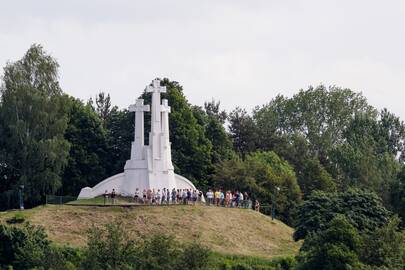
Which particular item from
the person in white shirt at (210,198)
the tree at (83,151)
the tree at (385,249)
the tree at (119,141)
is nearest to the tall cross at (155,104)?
the person in white shirt at (210,198)

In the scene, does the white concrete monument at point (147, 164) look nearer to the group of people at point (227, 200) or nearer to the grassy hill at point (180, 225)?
the group of people at point (227, 200)

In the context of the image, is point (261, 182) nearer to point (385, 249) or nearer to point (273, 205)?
point (273, 205)

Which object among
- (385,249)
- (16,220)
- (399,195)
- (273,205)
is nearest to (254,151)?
(273,205)

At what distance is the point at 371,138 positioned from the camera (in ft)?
328

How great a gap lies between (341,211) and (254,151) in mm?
30914

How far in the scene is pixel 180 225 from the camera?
68.8 metres

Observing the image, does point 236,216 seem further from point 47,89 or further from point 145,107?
point 47,89

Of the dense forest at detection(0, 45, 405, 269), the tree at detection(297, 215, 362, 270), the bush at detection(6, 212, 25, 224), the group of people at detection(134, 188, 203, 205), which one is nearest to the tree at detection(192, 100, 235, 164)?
the dense forest at detection(0, 45, 405, 269)

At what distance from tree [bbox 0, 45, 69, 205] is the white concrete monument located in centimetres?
351

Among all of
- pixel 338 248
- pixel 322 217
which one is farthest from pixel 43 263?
pixel 322 217

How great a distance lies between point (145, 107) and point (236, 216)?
375 inches

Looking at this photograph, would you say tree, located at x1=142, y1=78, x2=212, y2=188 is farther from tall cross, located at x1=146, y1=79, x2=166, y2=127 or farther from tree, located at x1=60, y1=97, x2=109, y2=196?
tall cross, located at x1=146, y1=79, x2=166, y2=127

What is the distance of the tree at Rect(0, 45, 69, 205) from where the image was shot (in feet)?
253

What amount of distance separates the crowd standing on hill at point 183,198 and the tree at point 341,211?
7059 millimetres
